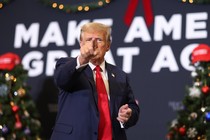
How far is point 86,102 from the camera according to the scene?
2.31 m

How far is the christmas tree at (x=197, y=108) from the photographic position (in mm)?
4723

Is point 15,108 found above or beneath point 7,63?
beneath

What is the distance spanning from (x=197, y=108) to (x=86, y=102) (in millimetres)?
2755

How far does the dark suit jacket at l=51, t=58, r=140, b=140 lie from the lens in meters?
2.22

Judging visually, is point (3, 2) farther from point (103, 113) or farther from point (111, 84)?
point (103, 113)

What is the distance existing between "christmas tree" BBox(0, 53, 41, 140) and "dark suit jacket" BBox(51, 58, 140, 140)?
123 inches

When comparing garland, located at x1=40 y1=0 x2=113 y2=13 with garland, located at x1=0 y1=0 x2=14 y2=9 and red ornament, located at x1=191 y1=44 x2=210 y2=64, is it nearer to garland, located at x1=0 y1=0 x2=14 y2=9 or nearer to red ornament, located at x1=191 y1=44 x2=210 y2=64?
garland, located at x1=0 y1=0 x2=14 y2=9

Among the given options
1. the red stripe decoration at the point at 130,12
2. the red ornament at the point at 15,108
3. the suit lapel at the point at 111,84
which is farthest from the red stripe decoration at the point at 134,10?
the suit lapel at the point at 111,84

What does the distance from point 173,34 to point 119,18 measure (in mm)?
788

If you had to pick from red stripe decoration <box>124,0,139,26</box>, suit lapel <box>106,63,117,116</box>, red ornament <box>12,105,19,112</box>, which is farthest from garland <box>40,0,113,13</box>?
suit lapel <box>106,63,117,116</box>

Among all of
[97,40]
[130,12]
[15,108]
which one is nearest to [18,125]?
[15,108]

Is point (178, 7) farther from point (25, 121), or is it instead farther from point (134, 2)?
point (25, 121)

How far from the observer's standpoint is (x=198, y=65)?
16.3ft

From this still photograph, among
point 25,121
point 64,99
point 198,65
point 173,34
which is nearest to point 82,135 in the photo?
point 64,99
